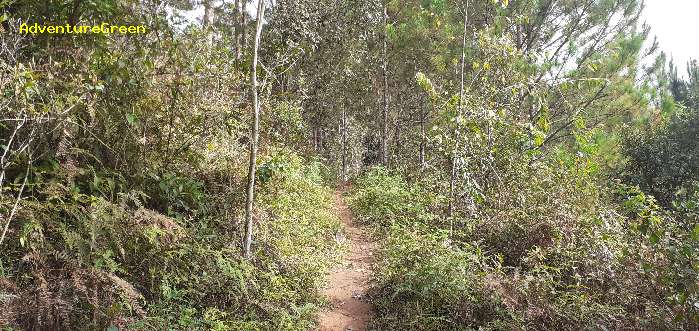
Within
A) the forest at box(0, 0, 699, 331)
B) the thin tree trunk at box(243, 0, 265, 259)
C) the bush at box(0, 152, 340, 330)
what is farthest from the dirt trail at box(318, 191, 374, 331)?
the thin tree trunk at box(243, 0, 265, 259)

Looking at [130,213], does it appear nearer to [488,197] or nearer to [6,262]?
[6,262]

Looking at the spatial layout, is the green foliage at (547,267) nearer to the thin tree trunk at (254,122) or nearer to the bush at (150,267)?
the bush at (150,267)

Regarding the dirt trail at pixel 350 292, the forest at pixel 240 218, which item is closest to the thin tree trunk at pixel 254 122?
the forest at pixel 240 218

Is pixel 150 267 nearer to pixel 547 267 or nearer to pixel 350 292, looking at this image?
pixel 350 292

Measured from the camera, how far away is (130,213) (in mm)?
4402

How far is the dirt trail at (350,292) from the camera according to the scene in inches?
203

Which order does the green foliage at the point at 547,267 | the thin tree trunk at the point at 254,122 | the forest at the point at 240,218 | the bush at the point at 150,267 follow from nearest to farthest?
the bush at the point at 150,267 < the forest at the point at 240,218 < the green foliage at the point at 547,267 < the thin tree trunk at the point at 254,122

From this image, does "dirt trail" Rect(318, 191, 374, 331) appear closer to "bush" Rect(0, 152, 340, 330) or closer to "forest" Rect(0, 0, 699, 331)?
"forest" Rect(0, 0, 699, 331)

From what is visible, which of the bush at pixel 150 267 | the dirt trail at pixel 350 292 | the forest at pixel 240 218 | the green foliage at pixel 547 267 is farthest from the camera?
the dirt trail at pixel 350 292

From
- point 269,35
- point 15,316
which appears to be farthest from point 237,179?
point 269,35

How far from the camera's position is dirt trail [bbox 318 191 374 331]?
5.15 meters

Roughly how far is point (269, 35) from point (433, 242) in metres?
8.65

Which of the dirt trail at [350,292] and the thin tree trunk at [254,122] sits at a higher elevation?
the thin tree trunk at [254,122]

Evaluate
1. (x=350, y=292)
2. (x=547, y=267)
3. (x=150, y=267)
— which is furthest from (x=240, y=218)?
(x=547, y=267)
